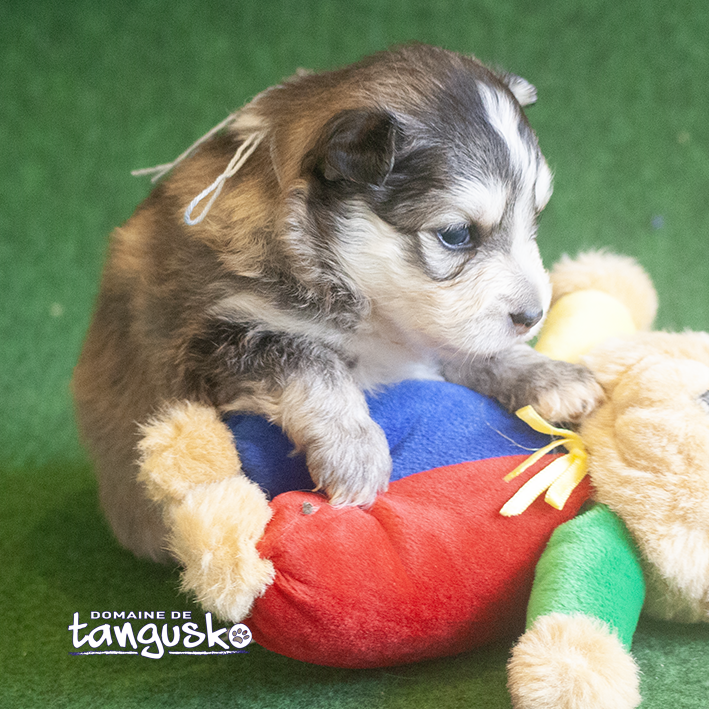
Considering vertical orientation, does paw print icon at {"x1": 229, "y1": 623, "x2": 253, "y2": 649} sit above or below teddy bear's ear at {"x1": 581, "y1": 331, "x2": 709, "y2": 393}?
below

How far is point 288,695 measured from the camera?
1.53 m

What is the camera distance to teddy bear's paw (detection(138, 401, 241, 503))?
1.46m

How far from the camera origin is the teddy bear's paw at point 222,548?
51.6 inches

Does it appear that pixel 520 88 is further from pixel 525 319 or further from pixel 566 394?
pixel 566 394

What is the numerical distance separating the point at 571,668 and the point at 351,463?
577mm

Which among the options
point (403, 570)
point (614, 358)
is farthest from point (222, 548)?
point (614, 358)

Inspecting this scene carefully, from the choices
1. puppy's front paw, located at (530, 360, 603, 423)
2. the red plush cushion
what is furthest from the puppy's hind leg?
the red plush cushion

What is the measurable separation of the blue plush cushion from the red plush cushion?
0.07 meters

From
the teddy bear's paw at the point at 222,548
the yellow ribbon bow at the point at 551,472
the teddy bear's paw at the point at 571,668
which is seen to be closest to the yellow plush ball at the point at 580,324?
the yellow ribbon bow at the point at 551,472

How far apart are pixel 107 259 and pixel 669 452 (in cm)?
158

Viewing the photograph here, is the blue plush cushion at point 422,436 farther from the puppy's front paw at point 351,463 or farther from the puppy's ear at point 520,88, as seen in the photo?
the puppy's ear at point 520,88

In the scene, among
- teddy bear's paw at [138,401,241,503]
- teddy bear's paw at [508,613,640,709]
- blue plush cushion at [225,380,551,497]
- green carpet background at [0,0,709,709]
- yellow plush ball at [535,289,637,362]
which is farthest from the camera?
green carpet background at [0,0,709,709]

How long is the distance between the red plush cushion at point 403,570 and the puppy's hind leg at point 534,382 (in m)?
0.23

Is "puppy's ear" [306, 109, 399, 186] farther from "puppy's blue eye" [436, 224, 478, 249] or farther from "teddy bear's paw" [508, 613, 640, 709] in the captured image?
A: "teddy bear's paw" [508, 613, 640, 709]
